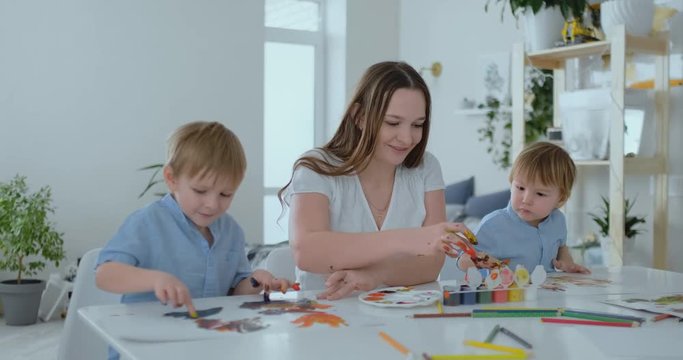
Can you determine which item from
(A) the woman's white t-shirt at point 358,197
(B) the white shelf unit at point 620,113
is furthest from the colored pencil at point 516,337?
(B) the white shelf unit at point 620,113

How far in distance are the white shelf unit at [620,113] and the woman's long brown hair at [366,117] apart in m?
1.52

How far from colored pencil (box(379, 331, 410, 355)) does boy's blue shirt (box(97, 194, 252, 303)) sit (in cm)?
53

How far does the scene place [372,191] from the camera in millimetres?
1951

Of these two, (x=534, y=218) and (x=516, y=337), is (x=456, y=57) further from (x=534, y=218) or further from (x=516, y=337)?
(x=516, y=337)

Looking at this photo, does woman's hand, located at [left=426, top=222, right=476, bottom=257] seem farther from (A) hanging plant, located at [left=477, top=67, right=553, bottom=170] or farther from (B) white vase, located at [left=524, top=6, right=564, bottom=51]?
(A) hanging plant, located at [left=477, top=67, right=553, bottom=170]

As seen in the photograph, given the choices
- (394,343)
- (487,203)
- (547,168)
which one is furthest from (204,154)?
(487,203)

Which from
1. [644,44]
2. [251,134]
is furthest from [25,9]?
[644,44]

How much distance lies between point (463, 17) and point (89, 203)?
8.37ft

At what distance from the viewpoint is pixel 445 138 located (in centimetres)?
524

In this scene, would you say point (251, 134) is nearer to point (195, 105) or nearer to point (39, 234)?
point (195, 105)

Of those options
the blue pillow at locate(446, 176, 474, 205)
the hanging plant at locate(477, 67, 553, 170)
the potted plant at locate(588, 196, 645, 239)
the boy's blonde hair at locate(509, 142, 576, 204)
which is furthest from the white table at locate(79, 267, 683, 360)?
the blue pillow at locate(446, 176, 474, 205)

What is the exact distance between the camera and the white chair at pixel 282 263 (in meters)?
1.86

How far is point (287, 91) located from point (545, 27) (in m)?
2.58

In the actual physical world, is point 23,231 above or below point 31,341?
above
